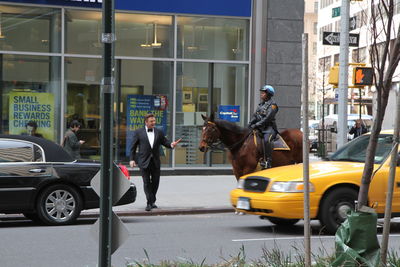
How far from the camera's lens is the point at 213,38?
869 inches

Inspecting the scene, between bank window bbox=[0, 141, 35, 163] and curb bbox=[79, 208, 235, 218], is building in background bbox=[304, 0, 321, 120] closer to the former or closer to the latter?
curb bbox=[79, 208, 235, 218]

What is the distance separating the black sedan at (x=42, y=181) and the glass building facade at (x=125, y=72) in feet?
25.7

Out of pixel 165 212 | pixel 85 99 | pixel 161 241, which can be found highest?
pixel 85 99

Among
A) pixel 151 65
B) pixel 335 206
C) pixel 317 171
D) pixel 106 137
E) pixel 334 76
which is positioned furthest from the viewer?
pixel 151 65

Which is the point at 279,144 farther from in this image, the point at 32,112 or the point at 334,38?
the point at 32,112

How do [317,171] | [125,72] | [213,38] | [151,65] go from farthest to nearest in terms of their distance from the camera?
[213,38] → [151,65] → [125,72] → [317,171]

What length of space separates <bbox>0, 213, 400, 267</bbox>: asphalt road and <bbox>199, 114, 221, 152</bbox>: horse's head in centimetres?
146

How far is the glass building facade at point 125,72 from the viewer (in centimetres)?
2041

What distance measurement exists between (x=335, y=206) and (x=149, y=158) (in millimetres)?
4810

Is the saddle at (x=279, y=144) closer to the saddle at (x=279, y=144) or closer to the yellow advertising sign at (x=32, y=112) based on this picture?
the saddle at (x=279, y=144)

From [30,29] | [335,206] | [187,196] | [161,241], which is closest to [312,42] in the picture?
[30,29]

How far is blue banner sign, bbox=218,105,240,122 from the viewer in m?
22.1

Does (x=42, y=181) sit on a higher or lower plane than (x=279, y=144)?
lower

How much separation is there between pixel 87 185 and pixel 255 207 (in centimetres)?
320
